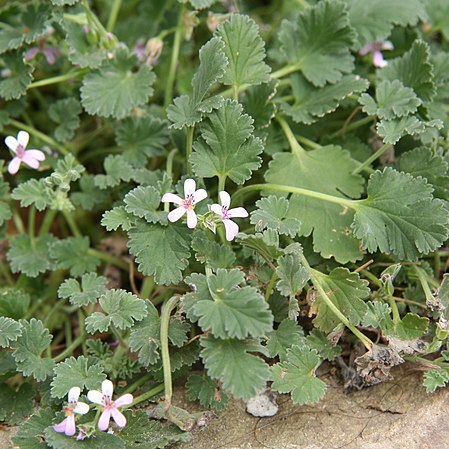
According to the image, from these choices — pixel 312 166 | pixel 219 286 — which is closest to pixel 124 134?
pixel 312 166

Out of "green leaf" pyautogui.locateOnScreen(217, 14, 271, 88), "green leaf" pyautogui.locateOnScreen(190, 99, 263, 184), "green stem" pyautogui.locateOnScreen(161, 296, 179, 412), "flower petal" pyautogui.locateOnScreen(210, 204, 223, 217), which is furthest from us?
"green leaf" pyautogui.locateOnScreen(217, 14, 271, 88)

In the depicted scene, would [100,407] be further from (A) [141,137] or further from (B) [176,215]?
(A) [141,137]

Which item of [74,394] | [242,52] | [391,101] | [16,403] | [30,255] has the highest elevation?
[242,52]

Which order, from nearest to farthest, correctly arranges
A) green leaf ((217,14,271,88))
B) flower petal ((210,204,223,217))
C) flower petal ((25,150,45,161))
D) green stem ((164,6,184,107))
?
flower petal ((210,204,223,217))
green leaf ((217,14,271,88))
flower petal ((25,150,45,161))
green stem ((164,6,184,107))

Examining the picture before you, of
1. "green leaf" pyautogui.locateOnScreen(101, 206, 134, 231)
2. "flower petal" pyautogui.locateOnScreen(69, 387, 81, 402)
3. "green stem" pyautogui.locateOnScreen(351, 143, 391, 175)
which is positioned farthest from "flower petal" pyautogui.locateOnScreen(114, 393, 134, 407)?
"green stem" pyautogui.locateOnScreen(351, 143, 391, 175)

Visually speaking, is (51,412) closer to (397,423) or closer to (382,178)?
(397,423)

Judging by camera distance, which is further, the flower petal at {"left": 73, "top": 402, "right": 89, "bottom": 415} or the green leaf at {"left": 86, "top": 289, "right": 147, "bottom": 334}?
the green leaf at {"left": 86, "top": 289, "right": 147, "bottom": 334}

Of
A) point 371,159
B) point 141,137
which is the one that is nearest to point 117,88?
point 141,137

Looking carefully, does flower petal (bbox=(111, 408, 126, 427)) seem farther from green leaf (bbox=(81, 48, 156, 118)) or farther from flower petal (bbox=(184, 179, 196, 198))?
green leaf (bbox=(81, 48, 156, 118))
